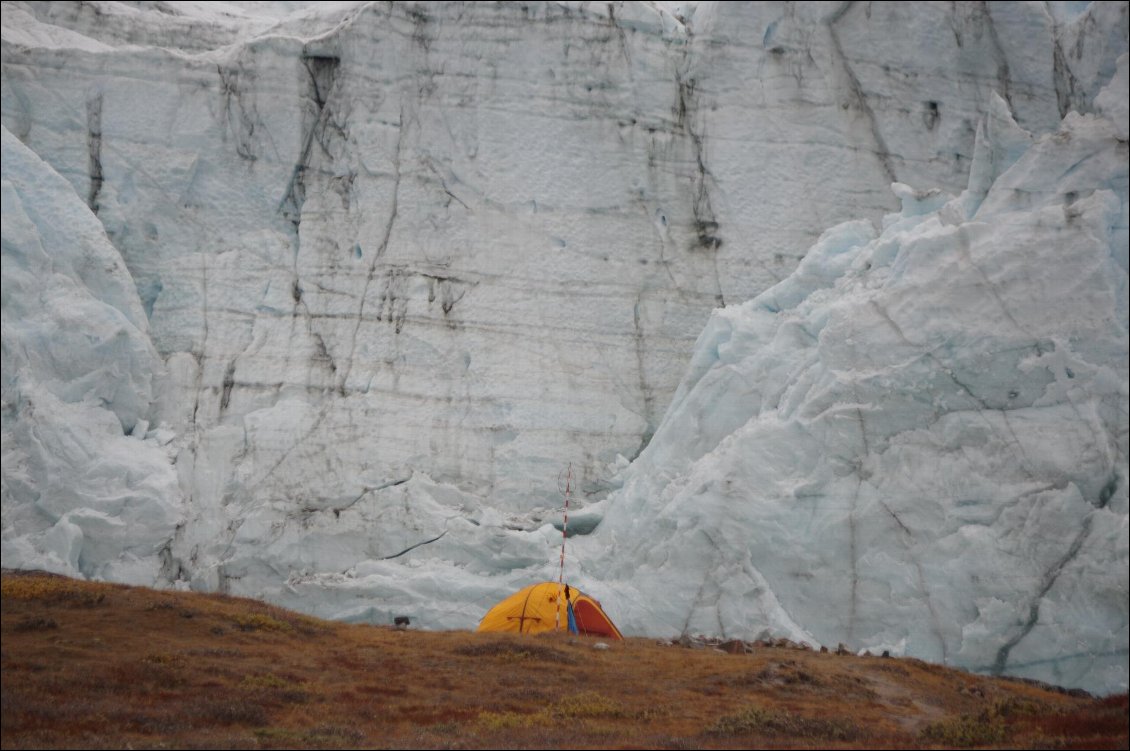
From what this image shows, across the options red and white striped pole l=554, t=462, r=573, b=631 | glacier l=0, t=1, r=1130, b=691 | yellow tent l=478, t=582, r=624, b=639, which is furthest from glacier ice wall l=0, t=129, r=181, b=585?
red and white striped pole l=554, t=462, r=573, b=631

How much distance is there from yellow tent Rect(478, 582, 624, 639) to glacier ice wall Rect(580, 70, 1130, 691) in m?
1.74

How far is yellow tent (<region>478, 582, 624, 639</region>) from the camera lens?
80.0 feet

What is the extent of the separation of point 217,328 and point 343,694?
18.4m

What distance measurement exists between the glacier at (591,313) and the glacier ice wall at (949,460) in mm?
77

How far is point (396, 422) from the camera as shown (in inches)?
1220

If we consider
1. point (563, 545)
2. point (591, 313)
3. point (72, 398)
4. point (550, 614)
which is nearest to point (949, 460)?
point (563, 545)

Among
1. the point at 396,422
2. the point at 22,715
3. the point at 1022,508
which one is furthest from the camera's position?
the point at 396,422

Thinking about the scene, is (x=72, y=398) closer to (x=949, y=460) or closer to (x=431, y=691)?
(x=431, y=691)

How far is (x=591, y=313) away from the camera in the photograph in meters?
33.0

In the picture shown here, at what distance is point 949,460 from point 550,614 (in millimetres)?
9234

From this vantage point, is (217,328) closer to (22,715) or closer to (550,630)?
(550,630)

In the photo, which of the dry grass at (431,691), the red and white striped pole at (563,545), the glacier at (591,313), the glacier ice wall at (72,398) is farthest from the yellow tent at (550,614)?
the glacier ice wall at (72,398)

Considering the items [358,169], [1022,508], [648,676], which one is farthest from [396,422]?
[1022,508]

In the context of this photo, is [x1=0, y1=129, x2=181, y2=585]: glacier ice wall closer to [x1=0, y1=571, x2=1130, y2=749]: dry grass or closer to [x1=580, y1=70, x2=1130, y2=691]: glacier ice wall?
[x1=0, y1=571, x2=1130, y2=749]: dry grass
